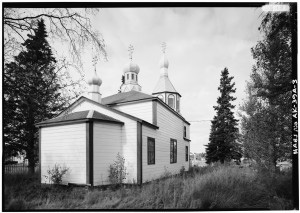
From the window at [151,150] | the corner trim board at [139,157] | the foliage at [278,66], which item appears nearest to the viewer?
the foliage at [278,66]

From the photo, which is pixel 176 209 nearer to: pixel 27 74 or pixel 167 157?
pixel 27 74

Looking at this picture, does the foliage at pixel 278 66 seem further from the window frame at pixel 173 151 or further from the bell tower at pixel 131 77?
the bell tower at pixel 131 77

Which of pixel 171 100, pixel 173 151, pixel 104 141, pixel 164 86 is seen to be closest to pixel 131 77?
pixel 164 86

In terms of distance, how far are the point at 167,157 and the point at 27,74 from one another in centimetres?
963

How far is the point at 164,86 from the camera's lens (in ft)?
70.4

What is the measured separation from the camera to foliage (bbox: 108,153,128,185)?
8430 millimetres

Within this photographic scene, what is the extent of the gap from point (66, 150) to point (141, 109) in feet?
14.6

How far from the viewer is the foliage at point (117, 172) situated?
Result: 843cm

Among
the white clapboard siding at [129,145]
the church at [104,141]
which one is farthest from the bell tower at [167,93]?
the white clapboard siding at [129,145]

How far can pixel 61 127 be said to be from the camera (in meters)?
8.70

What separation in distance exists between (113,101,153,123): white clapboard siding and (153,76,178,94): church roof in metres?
10.4

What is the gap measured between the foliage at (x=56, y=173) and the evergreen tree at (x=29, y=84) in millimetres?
2976

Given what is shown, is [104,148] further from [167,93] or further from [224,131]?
[224,131]

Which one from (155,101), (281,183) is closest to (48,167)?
(155,101)
